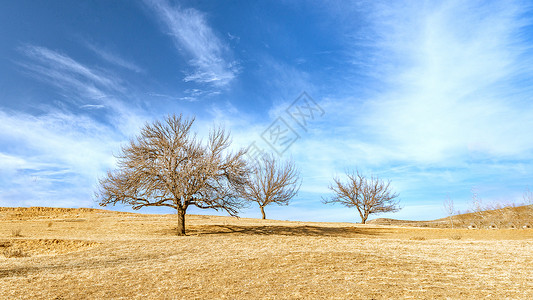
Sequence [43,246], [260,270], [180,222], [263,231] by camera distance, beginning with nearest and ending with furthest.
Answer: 1. [260,270]
2. [43,246]
3. [180,222]
4. [263,231]

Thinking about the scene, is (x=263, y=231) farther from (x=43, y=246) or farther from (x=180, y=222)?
(x=43, y=246)

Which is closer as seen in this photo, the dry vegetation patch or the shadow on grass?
the dry vegetation patch

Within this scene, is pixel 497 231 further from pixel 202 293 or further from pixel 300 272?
pixel 202 293

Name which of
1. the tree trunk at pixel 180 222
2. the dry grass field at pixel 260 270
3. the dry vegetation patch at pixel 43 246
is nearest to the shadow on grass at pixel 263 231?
the tree trunk at pixel 180 222

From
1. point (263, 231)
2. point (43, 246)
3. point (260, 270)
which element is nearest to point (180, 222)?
point (263, 231)

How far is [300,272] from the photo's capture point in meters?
8.59

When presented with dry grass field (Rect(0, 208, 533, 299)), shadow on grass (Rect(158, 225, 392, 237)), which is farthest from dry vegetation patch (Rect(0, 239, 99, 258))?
shadow on grass (Rect(158, 225, 392, 237))

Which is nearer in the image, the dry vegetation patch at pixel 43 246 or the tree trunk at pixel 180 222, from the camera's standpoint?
the dry vegetation patch at pixel 43 246

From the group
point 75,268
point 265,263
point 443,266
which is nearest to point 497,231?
point 443,266

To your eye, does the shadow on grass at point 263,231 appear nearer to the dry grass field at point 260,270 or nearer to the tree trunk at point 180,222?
the tree trunk at point 180,222

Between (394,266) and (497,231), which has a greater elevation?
(497,231)

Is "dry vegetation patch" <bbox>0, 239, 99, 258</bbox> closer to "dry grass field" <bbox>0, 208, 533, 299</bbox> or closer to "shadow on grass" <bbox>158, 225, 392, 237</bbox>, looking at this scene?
"dry grass field" <bbox>0, 208, 533, 299</bbox>

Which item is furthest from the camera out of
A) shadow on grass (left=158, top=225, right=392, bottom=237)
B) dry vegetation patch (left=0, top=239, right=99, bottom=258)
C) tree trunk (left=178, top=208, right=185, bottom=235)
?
shadow on grass (left=158, top=225, right=392, bottom=237)

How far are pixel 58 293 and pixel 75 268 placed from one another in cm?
255
